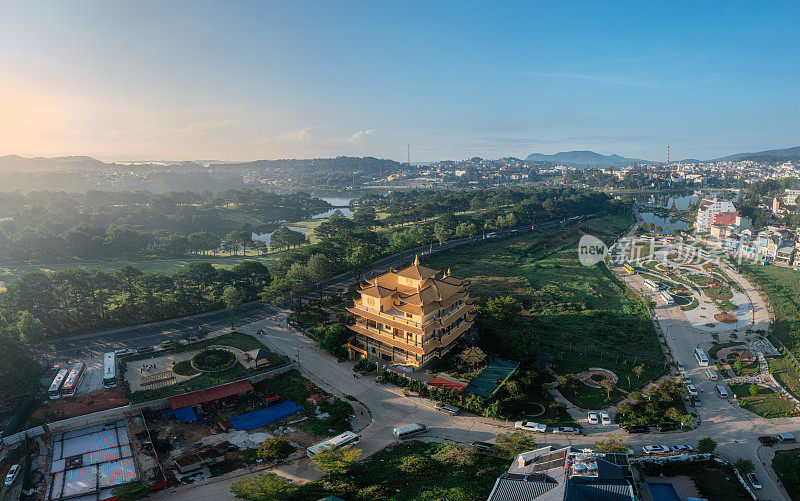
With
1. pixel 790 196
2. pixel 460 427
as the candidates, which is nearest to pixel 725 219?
pixel 790 196

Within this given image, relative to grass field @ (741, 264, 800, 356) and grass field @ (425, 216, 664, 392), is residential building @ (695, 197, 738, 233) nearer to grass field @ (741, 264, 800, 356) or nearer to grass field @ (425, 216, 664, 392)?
grass field @ (741, 264, 800, 356)

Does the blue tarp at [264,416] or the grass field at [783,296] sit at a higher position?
the grass field at [783,296]

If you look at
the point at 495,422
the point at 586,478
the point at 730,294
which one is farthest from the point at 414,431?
the point at 730,294

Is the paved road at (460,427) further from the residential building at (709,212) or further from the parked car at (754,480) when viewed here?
the residential building at (709,212)

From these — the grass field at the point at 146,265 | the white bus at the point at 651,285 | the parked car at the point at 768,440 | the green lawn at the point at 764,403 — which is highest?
the grass field at the point at 146,265

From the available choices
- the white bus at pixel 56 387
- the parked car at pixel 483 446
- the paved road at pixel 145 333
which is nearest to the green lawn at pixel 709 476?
the parked car at pixel 483 446

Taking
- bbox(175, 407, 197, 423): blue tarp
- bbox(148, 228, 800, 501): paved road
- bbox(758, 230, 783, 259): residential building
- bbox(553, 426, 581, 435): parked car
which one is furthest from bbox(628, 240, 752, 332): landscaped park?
bbox(175, 407, 197, 423): blue tarp

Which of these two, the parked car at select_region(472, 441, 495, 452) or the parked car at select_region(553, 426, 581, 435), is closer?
the parked car at select_region(472, 441, 495, 452)
